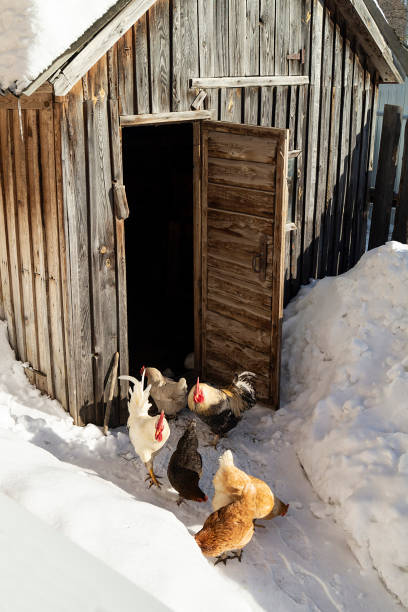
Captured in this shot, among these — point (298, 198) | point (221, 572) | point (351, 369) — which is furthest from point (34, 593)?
point (298, 198)

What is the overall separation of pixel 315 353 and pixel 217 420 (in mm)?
1467

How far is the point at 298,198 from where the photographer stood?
8414 millimetres

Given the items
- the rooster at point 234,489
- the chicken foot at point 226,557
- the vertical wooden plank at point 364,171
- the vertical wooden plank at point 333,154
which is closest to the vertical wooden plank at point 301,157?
the vertical wooden plank at point 333,154

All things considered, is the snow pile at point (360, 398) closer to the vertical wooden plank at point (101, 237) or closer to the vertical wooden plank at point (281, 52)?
the vertical wooden plank at point (281, 52)

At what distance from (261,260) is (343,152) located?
8.69ft

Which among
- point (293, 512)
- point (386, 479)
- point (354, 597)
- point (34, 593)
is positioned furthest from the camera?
point (293, 512)

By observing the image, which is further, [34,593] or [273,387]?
[273,387]

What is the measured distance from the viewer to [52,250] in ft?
21.6

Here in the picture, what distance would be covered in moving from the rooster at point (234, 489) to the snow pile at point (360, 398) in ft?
2.18

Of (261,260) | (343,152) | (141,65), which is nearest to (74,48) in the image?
(141,65)

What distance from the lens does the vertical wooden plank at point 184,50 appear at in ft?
21.9

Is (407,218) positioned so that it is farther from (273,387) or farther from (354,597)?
(354,597)

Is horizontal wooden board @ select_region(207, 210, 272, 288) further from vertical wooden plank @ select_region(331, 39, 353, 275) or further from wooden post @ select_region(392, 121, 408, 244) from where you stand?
wooden post @ select_region(392, 121, 408, 244)

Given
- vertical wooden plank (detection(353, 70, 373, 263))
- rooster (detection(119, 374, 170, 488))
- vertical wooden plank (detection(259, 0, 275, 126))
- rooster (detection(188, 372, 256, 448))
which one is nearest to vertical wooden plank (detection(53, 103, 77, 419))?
rooster (detection(119, 374, 170, 488))
